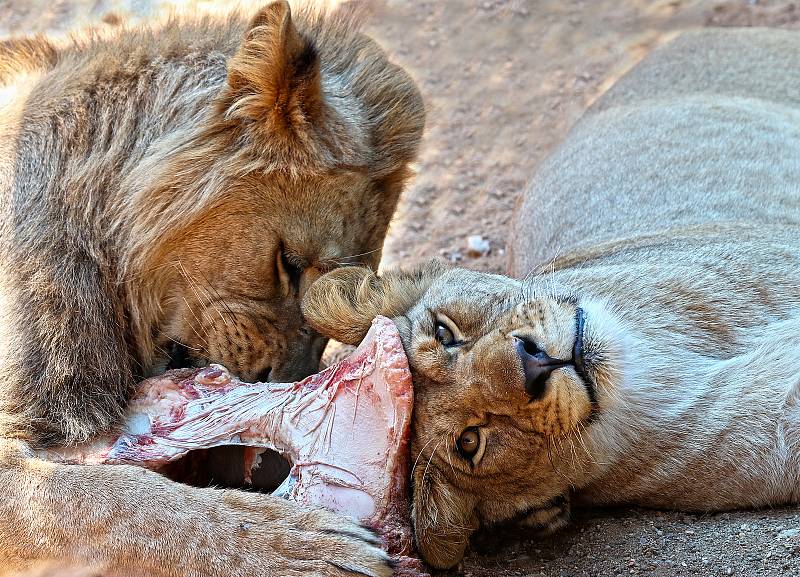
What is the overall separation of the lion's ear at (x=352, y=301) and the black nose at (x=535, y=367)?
51 cm

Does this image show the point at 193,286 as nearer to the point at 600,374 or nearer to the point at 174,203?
the point at 174,203

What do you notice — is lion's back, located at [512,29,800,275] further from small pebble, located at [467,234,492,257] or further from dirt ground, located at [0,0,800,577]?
dirt ground, located at [0,0,800,577]

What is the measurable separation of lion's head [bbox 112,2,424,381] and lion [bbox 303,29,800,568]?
0.23 m

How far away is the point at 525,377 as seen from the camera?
247 centimetres

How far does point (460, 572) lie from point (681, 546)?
0.54m

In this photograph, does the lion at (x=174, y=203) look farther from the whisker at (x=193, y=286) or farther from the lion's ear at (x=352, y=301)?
the lion's ear at (x=352, y=301)

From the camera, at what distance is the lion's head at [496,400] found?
252cm

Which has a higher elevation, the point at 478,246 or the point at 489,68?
the point at 489,68

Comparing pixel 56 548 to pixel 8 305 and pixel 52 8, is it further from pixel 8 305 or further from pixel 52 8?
pixel 52 8

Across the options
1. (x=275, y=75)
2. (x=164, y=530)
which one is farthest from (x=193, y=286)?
(x=164, y=530)

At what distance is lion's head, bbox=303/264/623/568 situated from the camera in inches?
99.3

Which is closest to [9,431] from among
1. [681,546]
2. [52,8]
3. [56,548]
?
[56,548]

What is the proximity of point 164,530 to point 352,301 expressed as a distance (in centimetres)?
84

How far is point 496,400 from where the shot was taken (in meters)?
2.52
